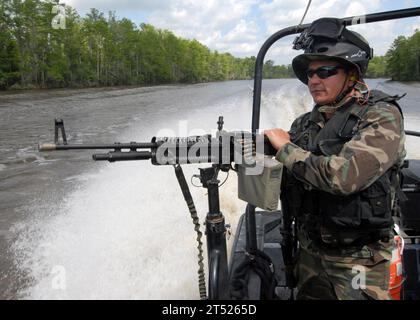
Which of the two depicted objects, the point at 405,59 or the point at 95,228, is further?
the point at 405,59

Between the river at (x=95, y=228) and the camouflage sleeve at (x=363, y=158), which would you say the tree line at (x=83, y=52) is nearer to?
the river at (x=95, y=228)

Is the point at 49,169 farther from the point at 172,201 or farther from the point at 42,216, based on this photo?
the point at 172,201

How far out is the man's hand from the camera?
1.89m

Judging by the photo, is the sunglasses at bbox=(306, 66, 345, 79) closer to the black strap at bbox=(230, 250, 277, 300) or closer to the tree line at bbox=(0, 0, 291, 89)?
the black strap at bbox=(230, 250, 277, 300)

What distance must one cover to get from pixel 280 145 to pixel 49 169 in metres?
6.65

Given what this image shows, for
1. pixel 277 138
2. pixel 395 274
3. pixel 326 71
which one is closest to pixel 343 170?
pixel 277 138

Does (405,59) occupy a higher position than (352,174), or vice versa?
(405,59)

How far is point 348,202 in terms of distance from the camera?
1852mm

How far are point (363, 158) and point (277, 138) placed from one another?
1.35 feet

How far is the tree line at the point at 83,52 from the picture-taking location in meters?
39.7

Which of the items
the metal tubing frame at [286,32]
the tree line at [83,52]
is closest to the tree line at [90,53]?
the tree line at [83,52]

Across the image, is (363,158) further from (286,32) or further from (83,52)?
(83,52)

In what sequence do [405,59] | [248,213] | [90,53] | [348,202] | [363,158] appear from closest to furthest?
[363,158], [348,202], [248,213], [405,59], [90,53]
